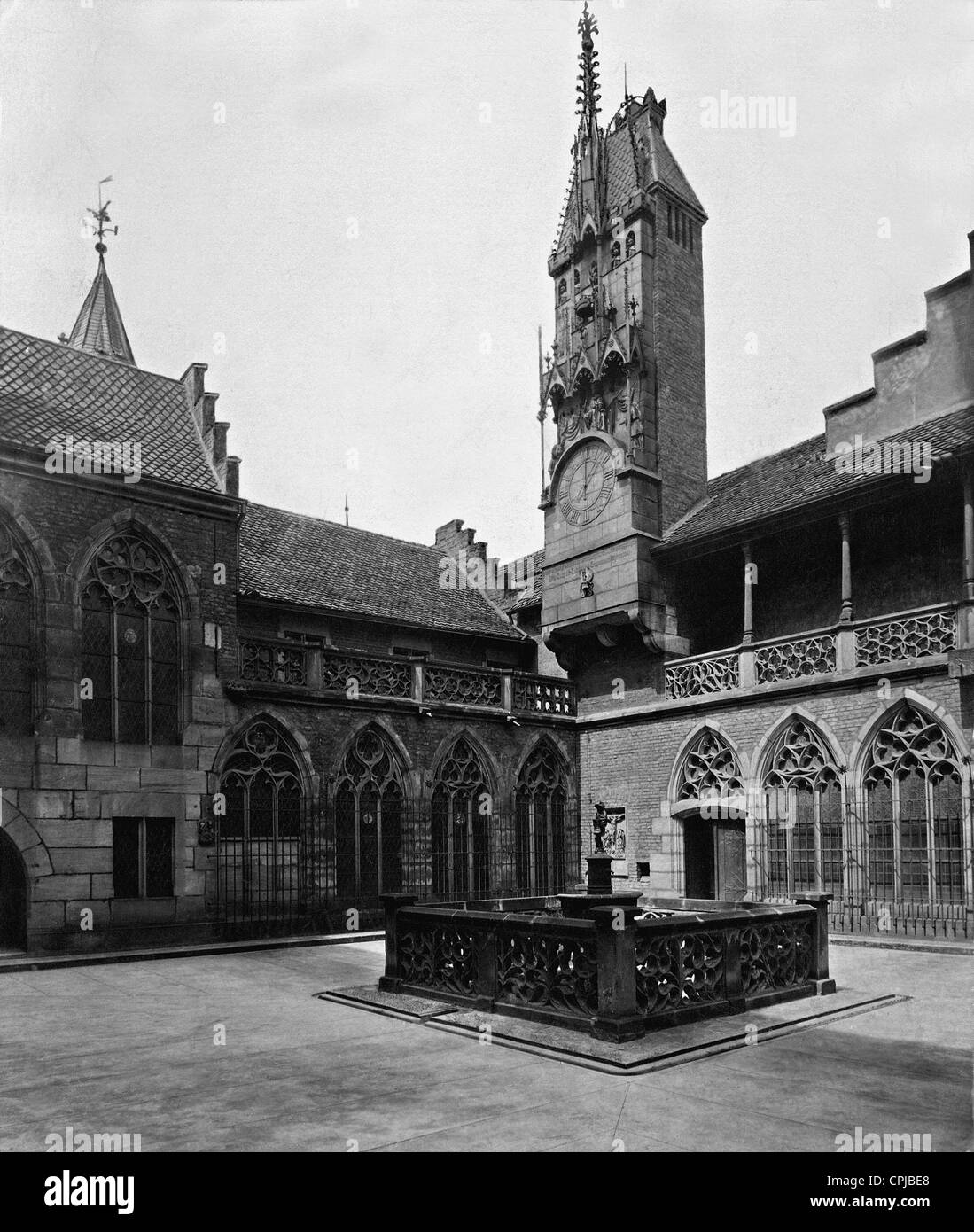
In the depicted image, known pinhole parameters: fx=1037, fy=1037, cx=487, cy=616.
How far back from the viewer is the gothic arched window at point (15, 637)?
1512 centimetres

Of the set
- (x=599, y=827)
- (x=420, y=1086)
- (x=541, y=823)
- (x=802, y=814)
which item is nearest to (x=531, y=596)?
(x=541, y=823)

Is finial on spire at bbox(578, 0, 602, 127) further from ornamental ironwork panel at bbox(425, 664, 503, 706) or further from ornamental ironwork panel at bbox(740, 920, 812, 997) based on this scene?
ornamental ironwork panel at bbox(740, 920, 812, 997)

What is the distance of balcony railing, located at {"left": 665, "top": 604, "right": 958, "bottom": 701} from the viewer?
16.6m

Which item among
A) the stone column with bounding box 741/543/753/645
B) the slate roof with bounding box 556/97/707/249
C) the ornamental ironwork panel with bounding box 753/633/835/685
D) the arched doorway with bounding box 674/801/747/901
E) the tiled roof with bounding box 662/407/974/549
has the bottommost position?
the arched doorway with bounding box 674/801/747/901

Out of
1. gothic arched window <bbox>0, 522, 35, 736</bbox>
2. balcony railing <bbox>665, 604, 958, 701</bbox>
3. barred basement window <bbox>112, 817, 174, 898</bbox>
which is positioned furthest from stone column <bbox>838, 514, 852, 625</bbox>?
gothic arched window <bbox>0, 522, 35, 736</bbox>

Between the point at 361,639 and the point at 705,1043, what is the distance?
15982 mm

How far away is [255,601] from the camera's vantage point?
68.3 feet

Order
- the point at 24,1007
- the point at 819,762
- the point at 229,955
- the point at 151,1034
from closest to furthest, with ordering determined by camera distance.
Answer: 1. the point at 151,1034
2. the point at 24,1007
3. the point at 229,955
4. the point at 819,762

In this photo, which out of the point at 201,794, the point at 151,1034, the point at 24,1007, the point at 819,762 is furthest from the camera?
the point at 819,762

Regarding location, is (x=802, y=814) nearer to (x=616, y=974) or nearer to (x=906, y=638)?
(x=906, y=638)

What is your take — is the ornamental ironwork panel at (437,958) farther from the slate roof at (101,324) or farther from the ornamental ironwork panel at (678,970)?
the slate roof at (101,324)

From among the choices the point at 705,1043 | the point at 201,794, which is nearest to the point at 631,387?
the point at 201,794

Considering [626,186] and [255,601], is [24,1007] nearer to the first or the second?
[255,601]

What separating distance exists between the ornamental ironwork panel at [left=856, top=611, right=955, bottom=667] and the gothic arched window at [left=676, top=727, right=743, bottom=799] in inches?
134
